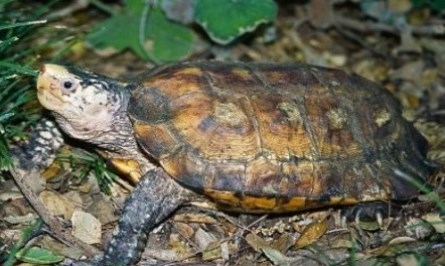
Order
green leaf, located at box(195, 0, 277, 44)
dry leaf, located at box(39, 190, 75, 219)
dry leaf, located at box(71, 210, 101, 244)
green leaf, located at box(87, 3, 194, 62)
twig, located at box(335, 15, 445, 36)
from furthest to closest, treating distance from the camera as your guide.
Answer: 1. twig, located at box(335, 15, 445, 36)
2. green leaf, located at box(87, 3, 194, 62)
3. green leaf, located at box(195, 0, 277, 44)
4. dry leaf, located at box(39, 190, 75, 219)
5. dry leaf, located at box(71, 210, 101, 244)

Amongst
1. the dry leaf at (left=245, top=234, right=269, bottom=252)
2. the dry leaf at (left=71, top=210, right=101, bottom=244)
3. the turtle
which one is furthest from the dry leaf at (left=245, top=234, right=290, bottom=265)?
the dry leaf at (left=71, top=210, right=101, bottom=244)

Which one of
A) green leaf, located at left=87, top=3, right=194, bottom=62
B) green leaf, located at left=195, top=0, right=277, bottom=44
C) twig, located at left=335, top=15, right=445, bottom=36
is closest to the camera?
green leaf, located at left=195, top=0, right=277, bottom=44

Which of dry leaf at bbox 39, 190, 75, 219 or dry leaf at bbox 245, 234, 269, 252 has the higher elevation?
dry leaf at bbox 39, 190, 75, 219

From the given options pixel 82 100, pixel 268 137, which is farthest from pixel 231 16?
pixel 82 100

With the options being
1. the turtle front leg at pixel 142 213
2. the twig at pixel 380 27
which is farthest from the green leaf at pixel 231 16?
the turtle front leg at pixel 142 213

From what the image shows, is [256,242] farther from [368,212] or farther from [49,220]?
[49,220]

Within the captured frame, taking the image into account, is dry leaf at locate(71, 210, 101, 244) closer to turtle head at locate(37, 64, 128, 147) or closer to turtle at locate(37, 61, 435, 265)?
turtle at locate(37, 61, 435, 265)

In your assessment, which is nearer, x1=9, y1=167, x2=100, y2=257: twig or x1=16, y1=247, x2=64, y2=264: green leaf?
x1=16, y1=247, x2=64, y2=264: green leaf
